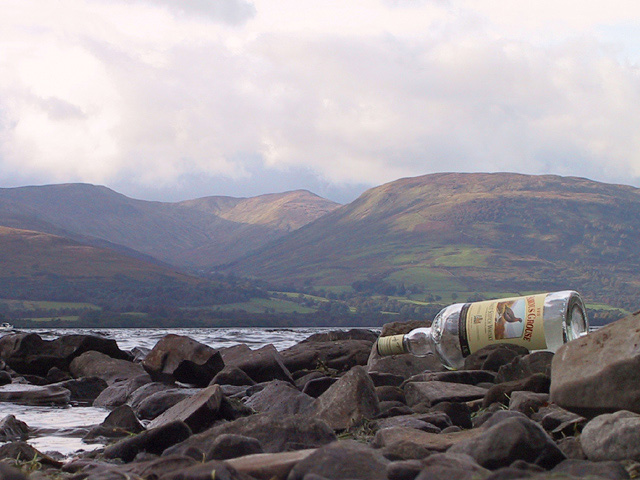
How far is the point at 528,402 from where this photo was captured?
6797 mm

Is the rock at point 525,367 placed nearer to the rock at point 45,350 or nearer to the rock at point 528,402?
the rock at point 528,402

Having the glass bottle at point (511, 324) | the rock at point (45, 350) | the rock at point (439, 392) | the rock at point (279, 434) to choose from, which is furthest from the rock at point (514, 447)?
the rock at point (45, 350)

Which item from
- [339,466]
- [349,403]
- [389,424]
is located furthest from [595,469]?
[349,403]

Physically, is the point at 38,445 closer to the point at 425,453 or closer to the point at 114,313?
the point at 425,453

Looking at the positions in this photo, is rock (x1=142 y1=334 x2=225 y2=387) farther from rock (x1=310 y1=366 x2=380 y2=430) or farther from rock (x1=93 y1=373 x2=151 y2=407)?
rock (x1=310 y1=366 x2=380 y2=430)

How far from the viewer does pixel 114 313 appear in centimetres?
17662

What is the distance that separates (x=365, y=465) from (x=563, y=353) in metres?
2.69

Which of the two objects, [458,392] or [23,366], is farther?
[23,366]

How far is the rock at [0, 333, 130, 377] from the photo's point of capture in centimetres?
1773

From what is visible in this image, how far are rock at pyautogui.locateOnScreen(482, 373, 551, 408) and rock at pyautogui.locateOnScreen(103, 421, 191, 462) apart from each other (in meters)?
3.20

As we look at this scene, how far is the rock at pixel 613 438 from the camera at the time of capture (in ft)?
15.7

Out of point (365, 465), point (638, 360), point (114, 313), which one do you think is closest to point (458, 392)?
point (638, 360)

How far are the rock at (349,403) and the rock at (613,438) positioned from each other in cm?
297

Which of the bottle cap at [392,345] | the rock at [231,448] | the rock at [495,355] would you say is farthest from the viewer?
the bottle cap at [392,345]
